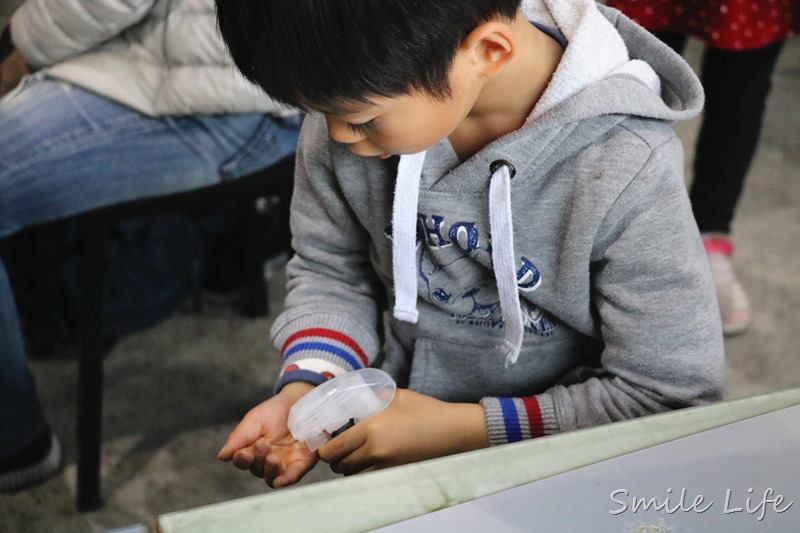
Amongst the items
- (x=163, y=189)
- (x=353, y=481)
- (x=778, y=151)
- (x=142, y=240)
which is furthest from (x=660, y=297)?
(x=778, y=151)

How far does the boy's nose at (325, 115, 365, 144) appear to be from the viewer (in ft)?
2.17

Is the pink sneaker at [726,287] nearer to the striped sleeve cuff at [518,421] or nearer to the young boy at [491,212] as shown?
the young boy at [491,212]

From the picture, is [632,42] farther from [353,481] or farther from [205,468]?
[205,468]

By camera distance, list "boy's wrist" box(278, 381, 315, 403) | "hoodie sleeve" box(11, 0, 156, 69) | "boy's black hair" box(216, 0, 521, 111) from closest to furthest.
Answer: "boy's black hair" box(216, 0, 521, 111) < "boy's wrist" box(278, 381, 315, 403) < "hoodie sleeve" box(11, 0, 156, 69)

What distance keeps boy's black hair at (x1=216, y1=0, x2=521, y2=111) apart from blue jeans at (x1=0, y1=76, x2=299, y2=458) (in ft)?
1.88

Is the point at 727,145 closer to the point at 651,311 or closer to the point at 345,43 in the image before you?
the point at 651,311

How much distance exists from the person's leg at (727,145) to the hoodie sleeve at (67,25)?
916 mm

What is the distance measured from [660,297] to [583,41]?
0.21 m

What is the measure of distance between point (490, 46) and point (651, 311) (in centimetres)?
25

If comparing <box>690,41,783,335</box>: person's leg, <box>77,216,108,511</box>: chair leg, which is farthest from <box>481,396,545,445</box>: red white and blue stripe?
<box>690,41,783,335</box>: person's leg

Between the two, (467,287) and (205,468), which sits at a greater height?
(467,287)

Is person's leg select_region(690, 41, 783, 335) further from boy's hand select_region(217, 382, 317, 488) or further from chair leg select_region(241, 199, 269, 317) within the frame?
boy's hand select_region(217, 382, 317, 488)

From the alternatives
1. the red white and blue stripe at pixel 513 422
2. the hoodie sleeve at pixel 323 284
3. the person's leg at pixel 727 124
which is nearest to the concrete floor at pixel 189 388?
the person's leg at pixel 727 124

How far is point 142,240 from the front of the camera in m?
1.56
